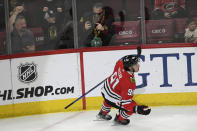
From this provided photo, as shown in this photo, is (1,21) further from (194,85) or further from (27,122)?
(194,85)

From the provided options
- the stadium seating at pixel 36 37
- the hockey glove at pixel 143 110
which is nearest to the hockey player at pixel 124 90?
the hockey glove at pixel 143 110

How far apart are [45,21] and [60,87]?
3.62 ft

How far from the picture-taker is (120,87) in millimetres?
5105

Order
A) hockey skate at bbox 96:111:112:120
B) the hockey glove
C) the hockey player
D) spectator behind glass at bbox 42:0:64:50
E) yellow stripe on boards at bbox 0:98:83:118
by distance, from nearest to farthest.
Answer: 1. the hockey glove
2. the hockey player
3. hockey skate at bbox 96:111:112:120
4. yellow stripe on boards at bbox 0:98:83:118
5. spectator behind glass at bbox 42:0:64:50

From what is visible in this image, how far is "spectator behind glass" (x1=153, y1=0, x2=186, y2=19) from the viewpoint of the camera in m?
6.12

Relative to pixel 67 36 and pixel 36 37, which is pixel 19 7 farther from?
pixel 67 36

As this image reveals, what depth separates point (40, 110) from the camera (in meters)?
6.12

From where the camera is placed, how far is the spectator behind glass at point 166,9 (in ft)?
20.1

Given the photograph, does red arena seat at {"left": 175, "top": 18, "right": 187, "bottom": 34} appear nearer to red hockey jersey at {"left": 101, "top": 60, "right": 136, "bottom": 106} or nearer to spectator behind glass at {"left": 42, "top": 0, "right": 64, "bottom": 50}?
red hockey jersey at {"left": 101, "top": 60, "right": 136, "bottom": 106}

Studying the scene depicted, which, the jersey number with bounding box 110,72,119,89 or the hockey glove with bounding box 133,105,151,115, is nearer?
the hockey glove with bounding box 133,105,151,115

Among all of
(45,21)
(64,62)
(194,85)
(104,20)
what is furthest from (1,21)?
(194,85)

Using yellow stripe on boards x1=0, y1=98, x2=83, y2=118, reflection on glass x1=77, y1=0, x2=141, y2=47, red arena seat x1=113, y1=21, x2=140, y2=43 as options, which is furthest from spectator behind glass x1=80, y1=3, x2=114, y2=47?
yellow stripe on boards x1=0, y1=98, x2=83, y2=118

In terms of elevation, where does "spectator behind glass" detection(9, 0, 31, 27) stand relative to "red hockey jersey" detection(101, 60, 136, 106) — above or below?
above

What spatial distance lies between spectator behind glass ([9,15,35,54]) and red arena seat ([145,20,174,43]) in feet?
6.30
